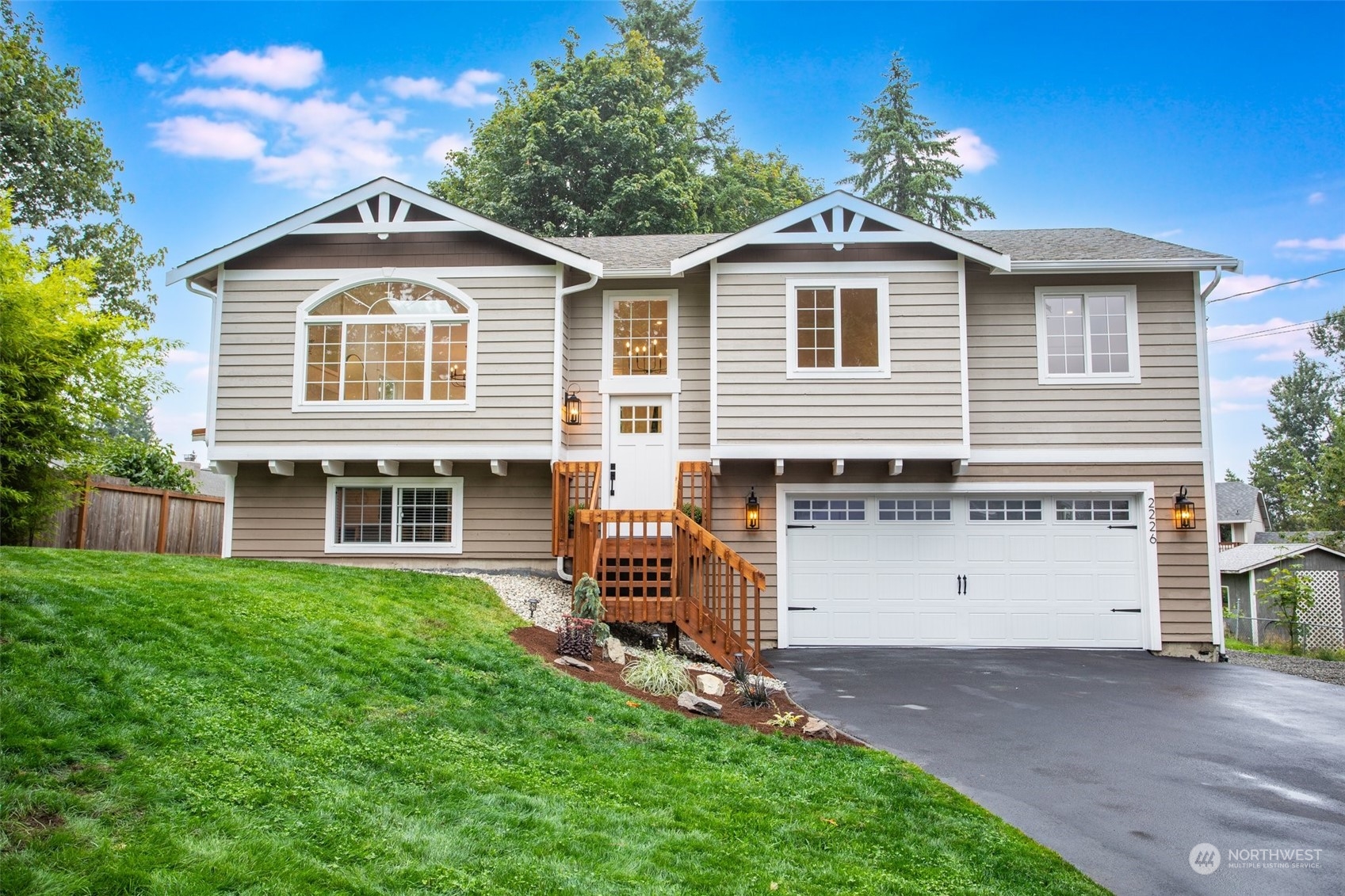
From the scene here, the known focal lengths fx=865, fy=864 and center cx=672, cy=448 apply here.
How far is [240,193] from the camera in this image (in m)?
18.2

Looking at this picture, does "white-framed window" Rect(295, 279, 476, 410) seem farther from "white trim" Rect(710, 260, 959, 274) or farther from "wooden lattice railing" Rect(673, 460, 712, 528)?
"white trim" Rect(710, 260, 959, 274)

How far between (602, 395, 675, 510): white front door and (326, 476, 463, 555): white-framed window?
2121mm

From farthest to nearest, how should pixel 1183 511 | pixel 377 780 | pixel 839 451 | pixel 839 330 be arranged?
pixel 839 330, pixel 1183 511, pixel 839 451, pixel 377 780

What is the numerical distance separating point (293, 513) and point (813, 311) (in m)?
7.53

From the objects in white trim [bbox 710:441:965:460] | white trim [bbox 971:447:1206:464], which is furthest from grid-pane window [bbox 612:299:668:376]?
white trim [bbox 971:447:1206:464]

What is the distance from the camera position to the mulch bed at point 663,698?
254 inches

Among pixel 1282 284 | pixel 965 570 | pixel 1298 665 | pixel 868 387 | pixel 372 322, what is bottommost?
pixel 1298 665

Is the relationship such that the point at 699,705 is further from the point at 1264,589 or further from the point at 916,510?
the point at 1264,589

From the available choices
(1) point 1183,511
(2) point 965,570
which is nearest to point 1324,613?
(1) point 1183,511

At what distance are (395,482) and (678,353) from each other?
4.24 metres

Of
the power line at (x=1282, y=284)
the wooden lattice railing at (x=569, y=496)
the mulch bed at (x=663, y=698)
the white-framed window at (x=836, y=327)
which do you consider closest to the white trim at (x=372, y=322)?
the wooden lattice railing at (x=569, y=496)

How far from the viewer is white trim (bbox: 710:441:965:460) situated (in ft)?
36.0

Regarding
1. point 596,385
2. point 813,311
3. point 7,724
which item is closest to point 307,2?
point 596,385

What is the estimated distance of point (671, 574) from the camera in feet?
31.5
